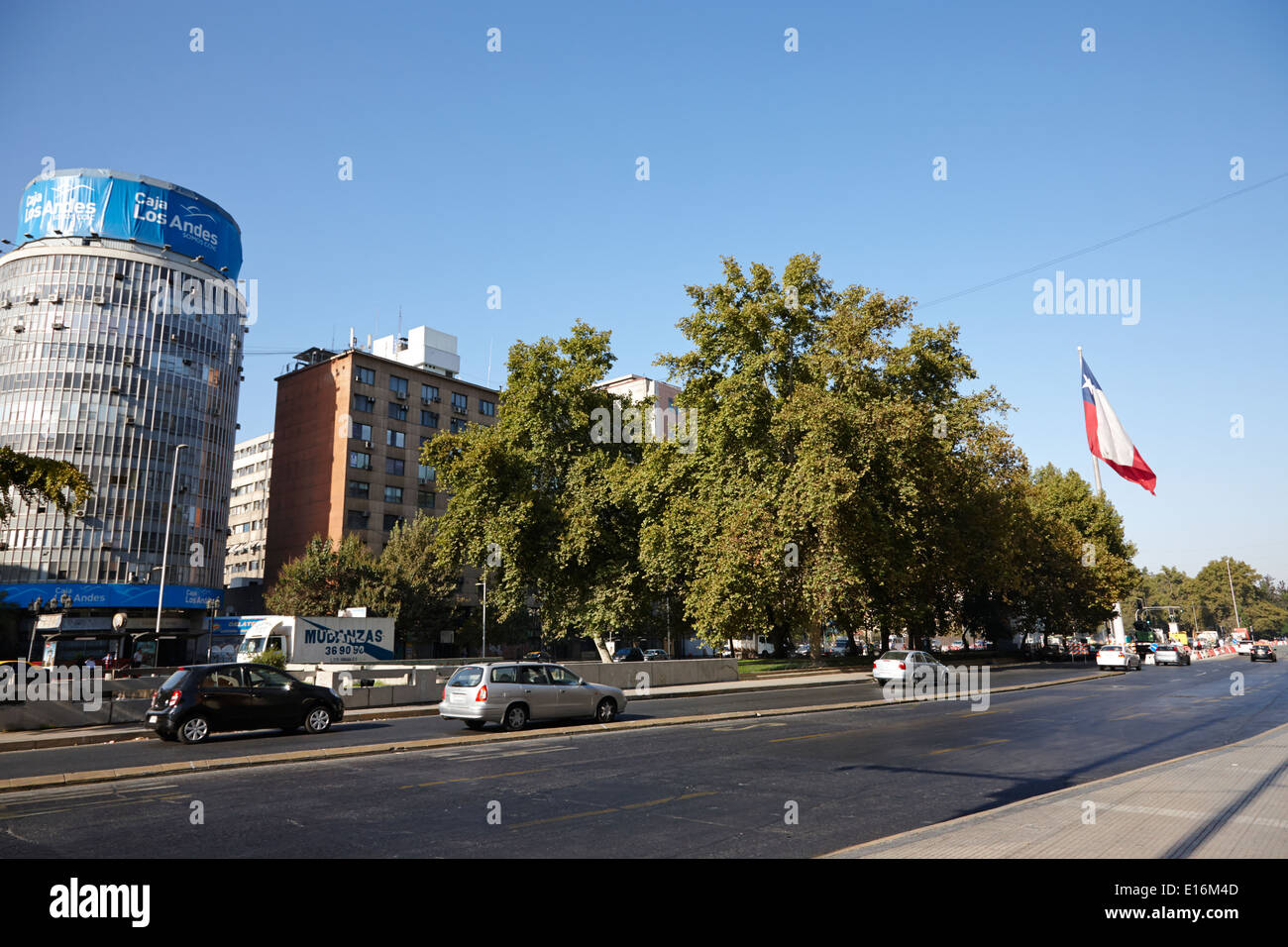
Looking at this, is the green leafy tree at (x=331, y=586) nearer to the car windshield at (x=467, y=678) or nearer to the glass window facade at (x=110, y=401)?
the glass window facade at (x=110, y=401)

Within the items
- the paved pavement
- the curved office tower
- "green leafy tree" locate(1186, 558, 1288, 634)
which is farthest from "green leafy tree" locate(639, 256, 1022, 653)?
"green leafy tree" locate(1186, 558, 1288, 634)

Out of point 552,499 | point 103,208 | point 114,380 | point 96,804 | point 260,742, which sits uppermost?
point 103,208

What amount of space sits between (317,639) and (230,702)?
20153mm

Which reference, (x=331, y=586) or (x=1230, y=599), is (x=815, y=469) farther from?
(x=1230, y=599)

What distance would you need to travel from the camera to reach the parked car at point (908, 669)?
32.3 m

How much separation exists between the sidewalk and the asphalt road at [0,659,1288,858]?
0.69 metres

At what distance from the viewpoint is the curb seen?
1167 centimetres

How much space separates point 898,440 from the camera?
37.6 meters

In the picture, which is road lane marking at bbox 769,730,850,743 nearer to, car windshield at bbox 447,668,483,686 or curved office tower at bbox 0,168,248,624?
car windshield at bbox 447,668,483,686

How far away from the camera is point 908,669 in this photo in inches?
1273

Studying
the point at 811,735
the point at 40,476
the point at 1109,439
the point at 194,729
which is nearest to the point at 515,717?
the point at 194,729

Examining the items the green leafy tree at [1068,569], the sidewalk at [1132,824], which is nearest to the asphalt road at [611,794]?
the sidewalk at [1132,824]
